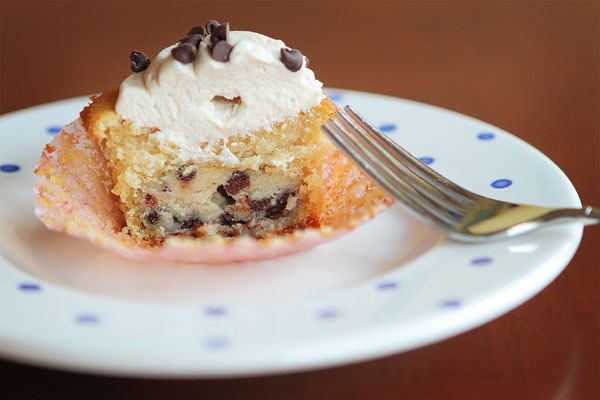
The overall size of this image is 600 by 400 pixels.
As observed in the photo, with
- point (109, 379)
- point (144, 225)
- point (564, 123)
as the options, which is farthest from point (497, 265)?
point (564, 123)

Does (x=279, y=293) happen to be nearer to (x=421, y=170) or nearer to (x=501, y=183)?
(x=421, y=170)

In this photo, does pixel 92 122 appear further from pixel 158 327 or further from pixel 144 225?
pixel 158 327

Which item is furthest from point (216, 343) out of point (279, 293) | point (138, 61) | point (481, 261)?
point (138, 61)

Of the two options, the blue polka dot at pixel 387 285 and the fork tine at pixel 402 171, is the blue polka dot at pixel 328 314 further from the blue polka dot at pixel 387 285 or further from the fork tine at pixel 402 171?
the fork tine at pixel 402 171

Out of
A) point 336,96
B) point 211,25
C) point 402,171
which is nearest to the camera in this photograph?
point 402,171

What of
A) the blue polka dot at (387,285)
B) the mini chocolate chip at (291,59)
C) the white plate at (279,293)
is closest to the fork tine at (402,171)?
the white plate at (279,293)
